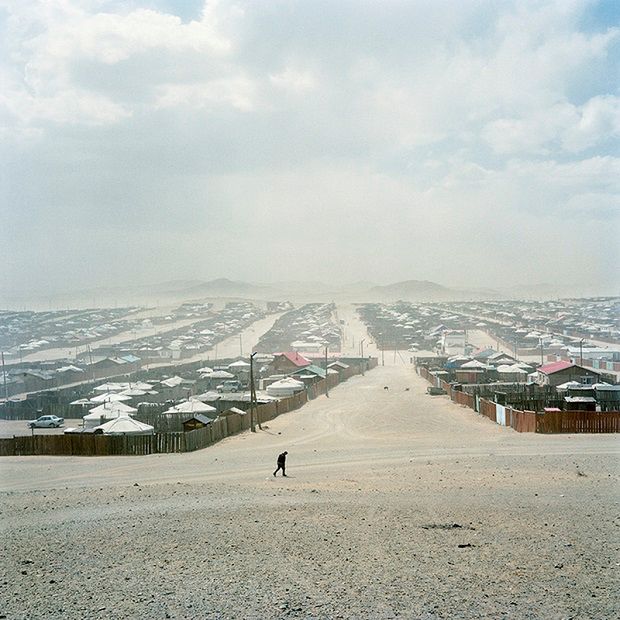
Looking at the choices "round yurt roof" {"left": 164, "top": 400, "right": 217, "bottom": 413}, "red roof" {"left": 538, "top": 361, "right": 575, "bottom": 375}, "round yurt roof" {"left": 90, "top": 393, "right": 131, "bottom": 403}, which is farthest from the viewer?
"red roof" {"left": 538, "top": 361, "right": 575, "bottom": 375}

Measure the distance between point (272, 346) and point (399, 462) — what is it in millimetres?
76498

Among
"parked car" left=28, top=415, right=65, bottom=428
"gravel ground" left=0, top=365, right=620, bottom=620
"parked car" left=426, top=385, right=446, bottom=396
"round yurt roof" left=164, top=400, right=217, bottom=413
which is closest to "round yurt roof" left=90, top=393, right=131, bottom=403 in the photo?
"parked car" left=28, top=415, right=65, bottom=428

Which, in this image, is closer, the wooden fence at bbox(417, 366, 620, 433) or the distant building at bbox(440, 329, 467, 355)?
the wooden fence at bbox(417, 366, 620, 433)

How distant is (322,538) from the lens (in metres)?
12.8

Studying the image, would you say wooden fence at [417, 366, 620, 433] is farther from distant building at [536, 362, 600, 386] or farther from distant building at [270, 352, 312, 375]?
distant building at [270, 352, 312, 375]

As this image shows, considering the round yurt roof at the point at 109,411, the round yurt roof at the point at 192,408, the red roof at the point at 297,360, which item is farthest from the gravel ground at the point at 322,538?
the red roof at the point at 297,360

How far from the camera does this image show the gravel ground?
9.86 m

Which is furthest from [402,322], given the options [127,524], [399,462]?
[127,524]

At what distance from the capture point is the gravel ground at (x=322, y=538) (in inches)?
388

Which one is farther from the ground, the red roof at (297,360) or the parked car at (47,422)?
the red roof at (297,360)

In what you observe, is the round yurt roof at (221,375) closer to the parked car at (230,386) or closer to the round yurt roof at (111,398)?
the parked car at (230,386)

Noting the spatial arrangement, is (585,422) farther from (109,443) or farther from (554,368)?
(554,368)

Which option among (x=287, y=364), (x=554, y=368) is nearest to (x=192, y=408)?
(x=554, y=368)

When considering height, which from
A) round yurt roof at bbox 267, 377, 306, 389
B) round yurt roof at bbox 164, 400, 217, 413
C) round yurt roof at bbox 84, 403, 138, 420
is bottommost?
round yurt roof at bbox 267, 377, 306, 389
